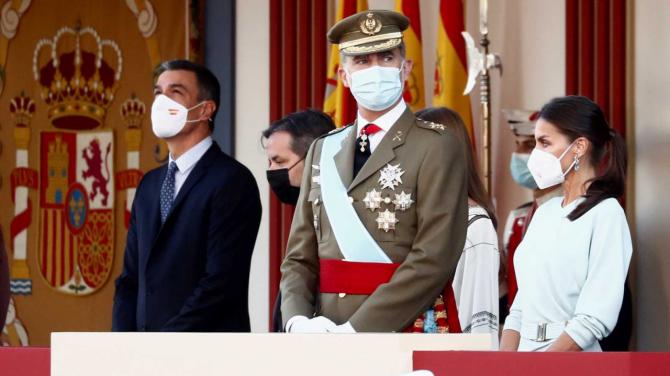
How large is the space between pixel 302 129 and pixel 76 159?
11.1 feet

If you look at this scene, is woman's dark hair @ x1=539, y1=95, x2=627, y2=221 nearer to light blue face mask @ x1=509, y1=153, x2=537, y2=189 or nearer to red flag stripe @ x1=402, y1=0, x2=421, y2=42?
light blue face mask @ x1=509, y1=153, x2=537, y2=189

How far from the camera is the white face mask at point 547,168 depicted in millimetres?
4145

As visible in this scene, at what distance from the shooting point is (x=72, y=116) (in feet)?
26.2

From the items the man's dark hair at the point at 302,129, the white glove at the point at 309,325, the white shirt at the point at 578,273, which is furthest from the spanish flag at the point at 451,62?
the white glove at the point at 309,325

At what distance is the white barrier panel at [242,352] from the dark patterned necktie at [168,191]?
6.18ft

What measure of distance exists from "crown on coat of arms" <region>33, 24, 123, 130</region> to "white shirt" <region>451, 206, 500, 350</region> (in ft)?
13.4

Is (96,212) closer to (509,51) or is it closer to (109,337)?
(509,51)

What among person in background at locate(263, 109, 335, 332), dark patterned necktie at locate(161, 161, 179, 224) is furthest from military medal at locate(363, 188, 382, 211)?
person in background at locate(263, 109, 335, 332)

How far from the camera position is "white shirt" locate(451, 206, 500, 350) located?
4230 millimetres

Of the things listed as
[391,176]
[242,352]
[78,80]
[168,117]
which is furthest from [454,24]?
[242,352]

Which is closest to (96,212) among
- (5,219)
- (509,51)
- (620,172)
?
(5,219)

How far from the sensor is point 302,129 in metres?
4.88

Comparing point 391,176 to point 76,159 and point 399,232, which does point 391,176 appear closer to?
point 399,232

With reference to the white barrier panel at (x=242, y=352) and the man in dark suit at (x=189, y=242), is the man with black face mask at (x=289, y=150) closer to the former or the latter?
the man in dark suit at (x=189, y=242)
